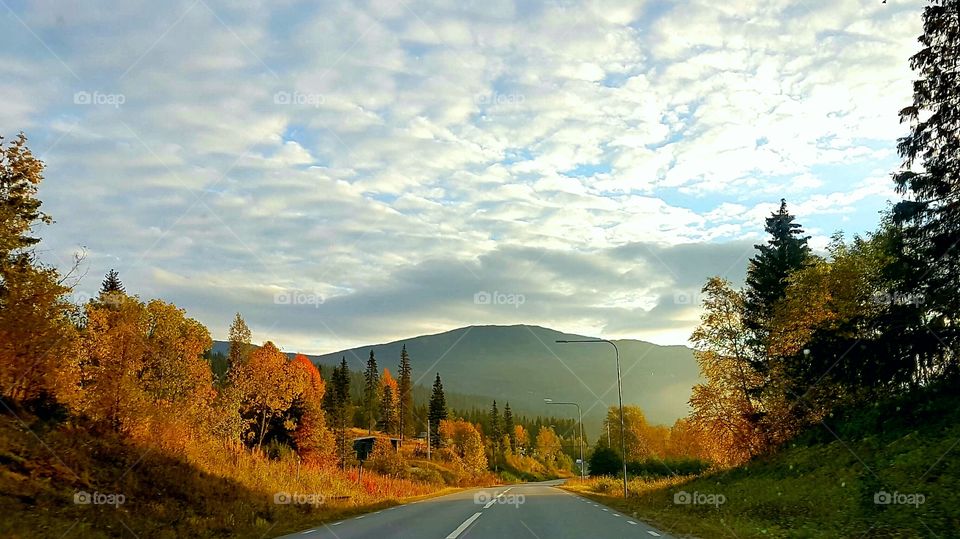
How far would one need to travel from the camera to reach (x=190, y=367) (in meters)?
42.3

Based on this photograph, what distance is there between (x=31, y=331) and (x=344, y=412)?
9163 centimetres

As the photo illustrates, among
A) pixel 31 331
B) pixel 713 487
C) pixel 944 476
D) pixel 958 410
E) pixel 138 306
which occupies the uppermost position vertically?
pixel 138 306

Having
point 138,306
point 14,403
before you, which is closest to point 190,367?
point 138,306

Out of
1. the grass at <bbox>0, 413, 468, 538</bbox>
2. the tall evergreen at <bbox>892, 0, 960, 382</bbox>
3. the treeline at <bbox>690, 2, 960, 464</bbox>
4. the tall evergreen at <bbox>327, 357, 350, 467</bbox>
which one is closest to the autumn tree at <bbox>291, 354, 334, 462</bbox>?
the tall evergreen at <bbox>327, 357, 350, 467</bbox>

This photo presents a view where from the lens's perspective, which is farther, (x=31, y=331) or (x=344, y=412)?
(x=344, y=412)

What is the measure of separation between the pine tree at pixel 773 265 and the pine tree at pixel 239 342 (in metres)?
46.4

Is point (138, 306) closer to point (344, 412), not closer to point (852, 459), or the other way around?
point (852, 459)

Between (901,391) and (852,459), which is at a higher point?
(901,391)

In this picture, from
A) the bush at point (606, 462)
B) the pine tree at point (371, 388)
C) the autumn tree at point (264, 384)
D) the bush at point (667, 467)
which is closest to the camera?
the autumn tree at point (264, 384)

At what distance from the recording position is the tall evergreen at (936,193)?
2278 centimetres

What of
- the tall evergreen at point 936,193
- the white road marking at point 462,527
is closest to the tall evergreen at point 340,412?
the white road marking at point 462,527

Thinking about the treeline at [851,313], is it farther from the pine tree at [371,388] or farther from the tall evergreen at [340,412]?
the pine tree at [371,388]

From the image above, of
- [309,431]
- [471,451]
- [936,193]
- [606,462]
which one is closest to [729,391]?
[936,193]

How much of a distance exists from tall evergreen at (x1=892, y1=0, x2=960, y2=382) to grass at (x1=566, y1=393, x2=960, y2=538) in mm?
2688
